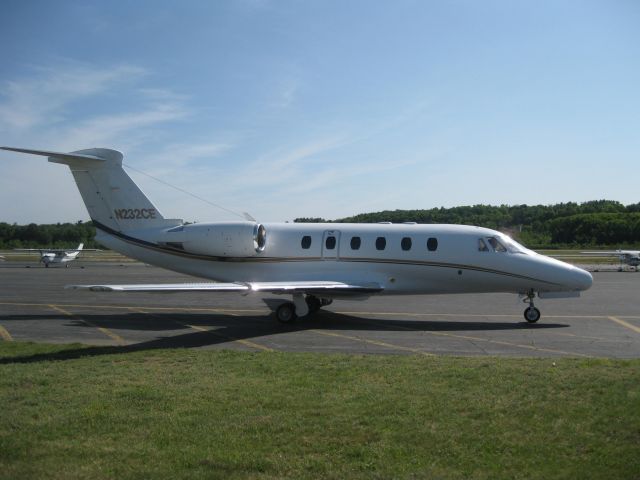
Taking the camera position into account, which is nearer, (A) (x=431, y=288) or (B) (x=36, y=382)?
(B) (x=36, y=382)

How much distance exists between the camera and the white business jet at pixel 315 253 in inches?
631

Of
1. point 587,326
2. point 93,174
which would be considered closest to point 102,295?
point 93,174

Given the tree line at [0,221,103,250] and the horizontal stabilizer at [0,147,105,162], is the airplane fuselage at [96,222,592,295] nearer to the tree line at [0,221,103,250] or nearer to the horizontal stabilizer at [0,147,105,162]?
the horizontal stabilizer at [0,147,105,162]

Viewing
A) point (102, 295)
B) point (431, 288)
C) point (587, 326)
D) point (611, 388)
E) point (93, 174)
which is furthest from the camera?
point (102, 295)

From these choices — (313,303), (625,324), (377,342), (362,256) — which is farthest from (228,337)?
(625,324)

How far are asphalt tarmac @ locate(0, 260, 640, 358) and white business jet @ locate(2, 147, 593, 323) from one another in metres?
0.97

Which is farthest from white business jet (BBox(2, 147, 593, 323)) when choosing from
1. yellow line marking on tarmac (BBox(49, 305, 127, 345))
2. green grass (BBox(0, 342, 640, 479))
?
green grass (BBox(0, 342, 640, 479))

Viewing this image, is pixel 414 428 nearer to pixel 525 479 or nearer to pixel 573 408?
pixel 525 479

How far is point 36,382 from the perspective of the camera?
8148 millimetres

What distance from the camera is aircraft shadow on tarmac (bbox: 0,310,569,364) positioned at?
1325cm

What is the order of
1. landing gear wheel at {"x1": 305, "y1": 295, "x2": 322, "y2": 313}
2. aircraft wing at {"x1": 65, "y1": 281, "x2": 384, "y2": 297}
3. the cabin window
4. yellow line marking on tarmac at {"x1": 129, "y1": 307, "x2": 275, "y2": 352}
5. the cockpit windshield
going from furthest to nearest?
landing gear wheel at {"x1": 305, "y1": 295, "x2": 322, "y2": 313}
the cabin window
the cockpit windshield
aircraft wing at {"x1": 65, "y1": 281, "x2": 384, "y2": 297}
yellow line marking on tarmac at {"x1": 129, "y1": 307, "x2": 275, "y2": 352}

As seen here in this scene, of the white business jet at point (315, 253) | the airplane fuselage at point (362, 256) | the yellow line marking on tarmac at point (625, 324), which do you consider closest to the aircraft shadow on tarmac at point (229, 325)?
the white business jet at point (315, 253)

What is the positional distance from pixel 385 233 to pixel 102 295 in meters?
12.6

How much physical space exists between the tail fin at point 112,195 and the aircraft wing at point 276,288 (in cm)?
342
